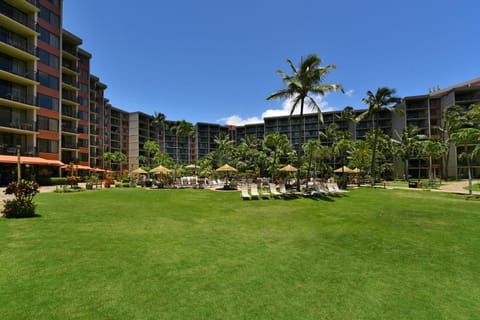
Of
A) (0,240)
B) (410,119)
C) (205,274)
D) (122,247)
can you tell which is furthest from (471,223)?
(410,119)

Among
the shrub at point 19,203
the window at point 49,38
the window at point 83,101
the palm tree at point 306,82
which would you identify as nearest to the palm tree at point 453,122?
the palm tree at point 306,82

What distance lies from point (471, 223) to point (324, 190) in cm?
1121

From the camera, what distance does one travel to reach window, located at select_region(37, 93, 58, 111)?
34406 mm

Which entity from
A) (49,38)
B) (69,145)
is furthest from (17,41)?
(69,145)

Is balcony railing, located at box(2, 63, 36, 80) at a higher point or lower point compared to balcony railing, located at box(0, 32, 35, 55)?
lower

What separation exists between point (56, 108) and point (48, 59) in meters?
7.18

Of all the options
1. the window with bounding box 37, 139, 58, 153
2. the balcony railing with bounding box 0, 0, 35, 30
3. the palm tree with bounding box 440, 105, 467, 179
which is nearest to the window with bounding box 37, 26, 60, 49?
the balcony railing with bounding box 0, 0, 35, 30

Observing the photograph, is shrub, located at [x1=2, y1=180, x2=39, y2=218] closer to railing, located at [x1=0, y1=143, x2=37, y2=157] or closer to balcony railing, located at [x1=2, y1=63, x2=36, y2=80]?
railing, located at [x1=0, y1=143, x2=37, y2=157]

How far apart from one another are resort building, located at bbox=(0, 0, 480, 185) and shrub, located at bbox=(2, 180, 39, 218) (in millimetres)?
3275

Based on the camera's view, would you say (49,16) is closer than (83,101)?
Yes

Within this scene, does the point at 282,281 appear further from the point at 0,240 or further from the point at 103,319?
the point at 0,240

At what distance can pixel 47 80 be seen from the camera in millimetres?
35750

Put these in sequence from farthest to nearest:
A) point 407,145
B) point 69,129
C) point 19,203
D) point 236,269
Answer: point 407,145
point 69,129
point 19,203
point 236,269

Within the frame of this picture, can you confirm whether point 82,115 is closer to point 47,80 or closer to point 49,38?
point 47,80
